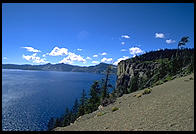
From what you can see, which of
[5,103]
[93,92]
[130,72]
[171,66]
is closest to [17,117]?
[5,103]

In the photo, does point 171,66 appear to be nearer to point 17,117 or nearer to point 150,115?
point 150,115

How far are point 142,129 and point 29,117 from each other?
75.1 meters

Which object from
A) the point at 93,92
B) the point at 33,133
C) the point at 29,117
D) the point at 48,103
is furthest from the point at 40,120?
the point at 33,133

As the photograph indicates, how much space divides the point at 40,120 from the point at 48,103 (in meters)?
27.0

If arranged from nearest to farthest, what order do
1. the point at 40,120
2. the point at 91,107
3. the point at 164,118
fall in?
the point at 164,118 < the point at 91,107 < the point at 40,120

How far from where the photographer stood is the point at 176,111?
14523 mm

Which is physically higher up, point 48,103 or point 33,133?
point 33,133

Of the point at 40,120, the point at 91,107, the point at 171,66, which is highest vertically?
the point at 171,66

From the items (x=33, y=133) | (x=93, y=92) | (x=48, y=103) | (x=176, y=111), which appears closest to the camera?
(x=33, y=133)

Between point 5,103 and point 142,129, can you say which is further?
point 5,103

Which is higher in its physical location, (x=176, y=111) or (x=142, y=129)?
(x=176, y=111)

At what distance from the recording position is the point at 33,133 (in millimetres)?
11586

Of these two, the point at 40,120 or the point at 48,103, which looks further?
the point at 48,103

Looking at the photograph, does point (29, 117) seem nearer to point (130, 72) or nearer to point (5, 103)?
point (5, 103)
